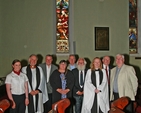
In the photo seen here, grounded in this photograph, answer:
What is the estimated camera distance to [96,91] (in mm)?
4840

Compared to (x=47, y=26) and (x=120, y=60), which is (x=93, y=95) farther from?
(x=47, y=26)

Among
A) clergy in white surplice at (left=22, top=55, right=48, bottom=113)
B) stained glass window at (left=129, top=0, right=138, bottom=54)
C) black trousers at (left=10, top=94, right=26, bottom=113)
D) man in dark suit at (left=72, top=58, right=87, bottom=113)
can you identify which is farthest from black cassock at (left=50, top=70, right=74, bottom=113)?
stained glass window at (left=129, top=0, right=138, bottom=54)

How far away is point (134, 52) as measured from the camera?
32.1 ft

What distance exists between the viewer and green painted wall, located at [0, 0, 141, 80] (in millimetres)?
8672

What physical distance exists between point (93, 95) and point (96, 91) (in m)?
0.12

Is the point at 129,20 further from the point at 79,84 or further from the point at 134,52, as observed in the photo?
the point at 79,84

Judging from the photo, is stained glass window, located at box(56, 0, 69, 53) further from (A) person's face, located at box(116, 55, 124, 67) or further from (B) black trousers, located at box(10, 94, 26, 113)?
(B) black trousers, located at box(10, 94, 26, 113)

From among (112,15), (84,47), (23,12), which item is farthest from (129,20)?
(23,12)

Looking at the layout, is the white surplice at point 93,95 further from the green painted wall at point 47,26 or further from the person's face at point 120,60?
the green painted wall at point 47,26

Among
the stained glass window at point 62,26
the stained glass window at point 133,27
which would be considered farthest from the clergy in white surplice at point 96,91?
the stained glass window at point 133,27

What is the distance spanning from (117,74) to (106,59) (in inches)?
25.3

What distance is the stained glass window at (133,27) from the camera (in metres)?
9.77

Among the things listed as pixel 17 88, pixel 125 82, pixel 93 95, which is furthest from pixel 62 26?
pixel 17 88

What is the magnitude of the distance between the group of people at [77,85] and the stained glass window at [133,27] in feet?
15.7
